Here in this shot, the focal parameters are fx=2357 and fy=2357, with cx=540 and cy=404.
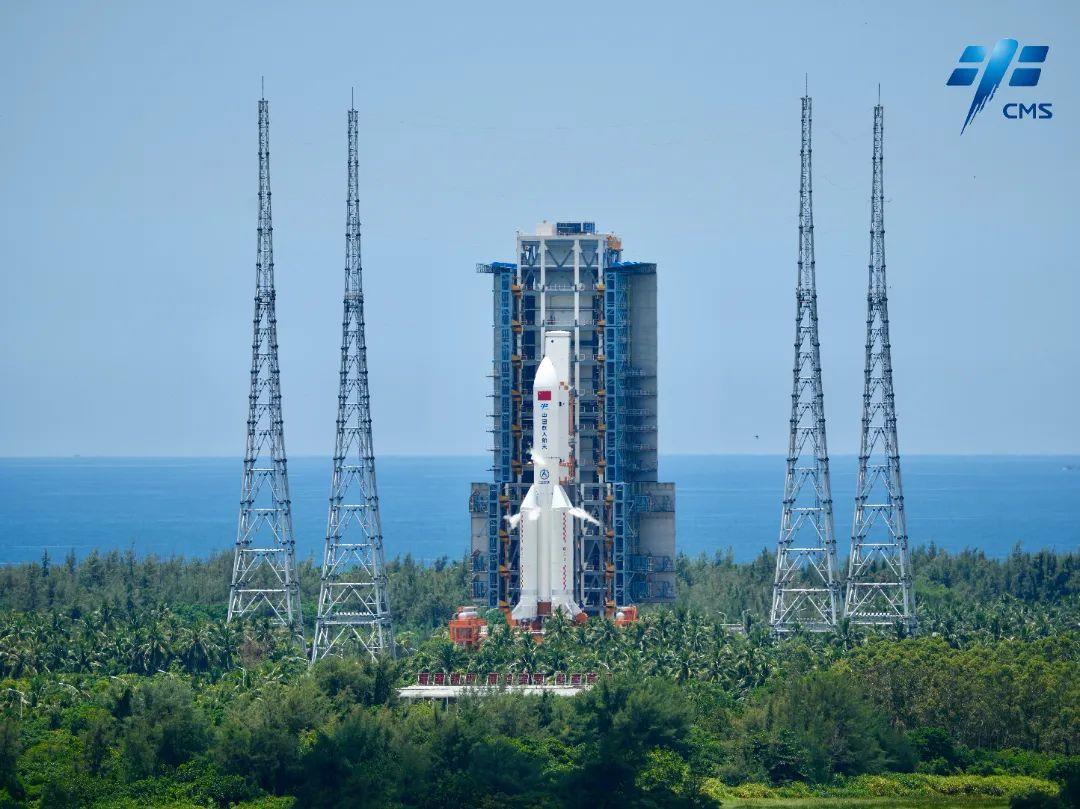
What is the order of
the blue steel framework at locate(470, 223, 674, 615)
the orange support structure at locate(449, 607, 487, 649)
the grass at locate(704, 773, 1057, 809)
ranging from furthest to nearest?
the blue steel framework at locate(470, 223, 674, 615)
the orange support structure at locate(449, 607, 487, 649)
the grass at locate(704, 773, 1057, 809)

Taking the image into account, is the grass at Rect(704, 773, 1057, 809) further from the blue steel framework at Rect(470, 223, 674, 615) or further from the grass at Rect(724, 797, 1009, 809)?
the blue steel framework at Rect(470, 223, 674, 615)

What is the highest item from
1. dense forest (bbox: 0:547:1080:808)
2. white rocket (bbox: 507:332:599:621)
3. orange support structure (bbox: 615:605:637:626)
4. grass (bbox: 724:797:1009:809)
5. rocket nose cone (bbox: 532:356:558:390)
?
rocket nose cone (bbox: 532:356:558:390)

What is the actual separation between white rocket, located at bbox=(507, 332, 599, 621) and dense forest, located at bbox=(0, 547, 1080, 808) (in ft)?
9.20

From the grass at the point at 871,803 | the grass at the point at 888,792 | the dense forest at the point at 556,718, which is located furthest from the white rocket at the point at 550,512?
the grass at the point at 871,803

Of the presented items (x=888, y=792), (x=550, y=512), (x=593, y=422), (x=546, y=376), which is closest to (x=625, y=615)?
(x=550, y=512)

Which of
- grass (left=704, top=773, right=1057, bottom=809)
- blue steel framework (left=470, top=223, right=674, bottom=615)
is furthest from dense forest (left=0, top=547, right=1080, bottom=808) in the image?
blue steel framework (left=470, top=223, right=674, bottom=615)

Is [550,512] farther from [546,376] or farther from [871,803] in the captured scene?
[871,803]

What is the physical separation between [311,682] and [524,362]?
28.3 m

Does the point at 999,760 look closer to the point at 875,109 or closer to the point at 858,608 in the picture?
the point at 858,608

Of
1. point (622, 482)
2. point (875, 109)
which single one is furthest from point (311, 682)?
point (875, 109)

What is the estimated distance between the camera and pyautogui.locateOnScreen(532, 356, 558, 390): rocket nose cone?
11412cm

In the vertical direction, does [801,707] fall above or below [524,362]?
below

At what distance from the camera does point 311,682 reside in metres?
95.8

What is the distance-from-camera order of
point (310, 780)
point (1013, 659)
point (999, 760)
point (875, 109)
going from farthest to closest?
1. point (875, 109)
2. point (1013, 659)
3. point (999, 760)
4. point (310, 780)
